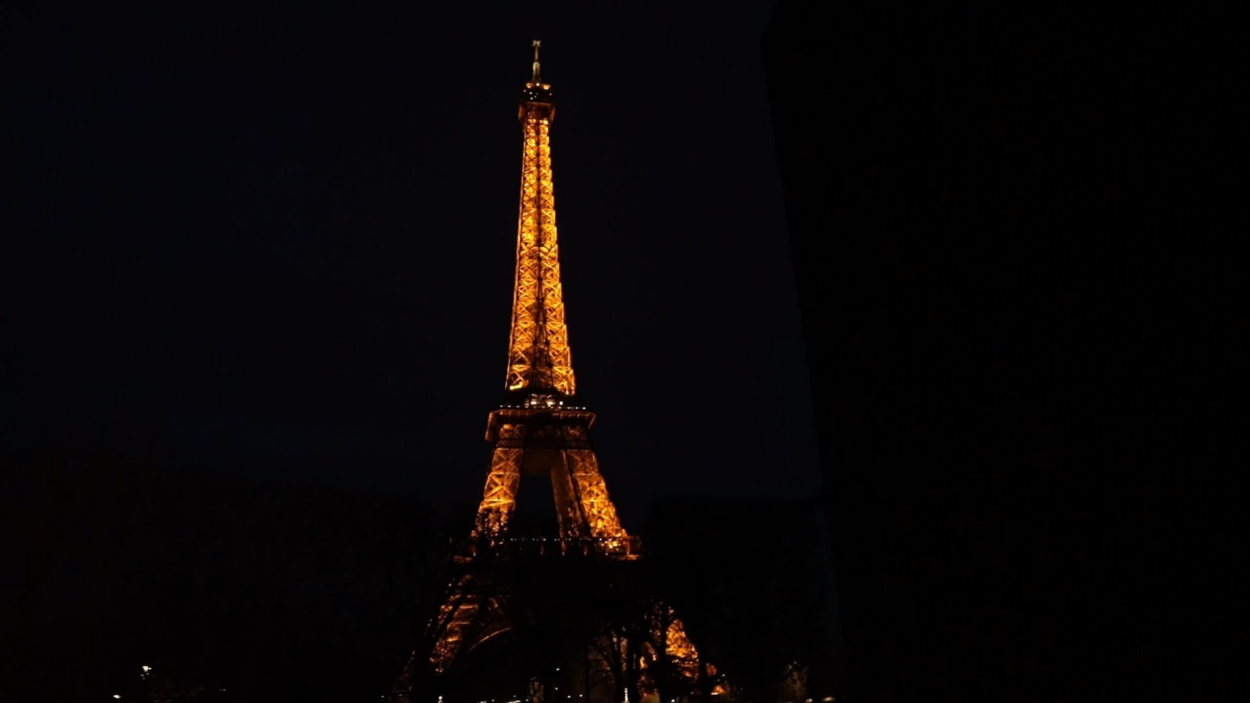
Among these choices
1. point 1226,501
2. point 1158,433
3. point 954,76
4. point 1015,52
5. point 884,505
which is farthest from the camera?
point 884,505

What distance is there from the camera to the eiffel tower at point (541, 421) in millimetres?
25188

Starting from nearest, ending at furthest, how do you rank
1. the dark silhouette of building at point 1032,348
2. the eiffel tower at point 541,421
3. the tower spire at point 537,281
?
1. the dark silhouette of building at point 1032,348
2. the eiffel tower at point 541,421
3. the tower spire at point 537,281

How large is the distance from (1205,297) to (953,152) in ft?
9.20

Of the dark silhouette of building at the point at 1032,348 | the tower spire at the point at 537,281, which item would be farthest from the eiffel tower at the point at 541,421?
the dark silhouette of building at the point at 1032,348

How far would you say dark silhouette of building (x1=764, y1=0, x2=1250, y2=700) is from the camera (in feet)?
14.9

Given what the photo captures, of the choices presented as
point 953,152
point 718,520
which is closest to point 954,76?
point 953,152

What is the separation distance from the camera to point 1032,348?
5.96 meters

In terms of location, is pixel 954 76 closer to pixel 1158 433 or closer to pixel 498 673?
pixel 1158 433

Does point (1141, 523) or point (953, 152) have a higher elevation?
point (953, 152)

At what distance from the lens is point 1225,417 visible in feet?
14.4

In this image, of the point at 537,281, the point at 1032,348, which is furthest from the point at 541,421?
the point at 1032,348

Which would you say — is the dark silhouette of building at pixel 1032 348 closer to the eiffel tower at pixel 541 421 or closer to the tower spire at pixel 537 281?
the eiffel tower at pixel 541 421

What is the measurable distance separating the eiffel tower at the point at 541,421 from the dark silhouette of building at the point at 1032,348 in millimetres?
14438

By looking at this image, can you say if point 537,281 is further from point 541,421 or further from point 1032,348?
point 1032,348
